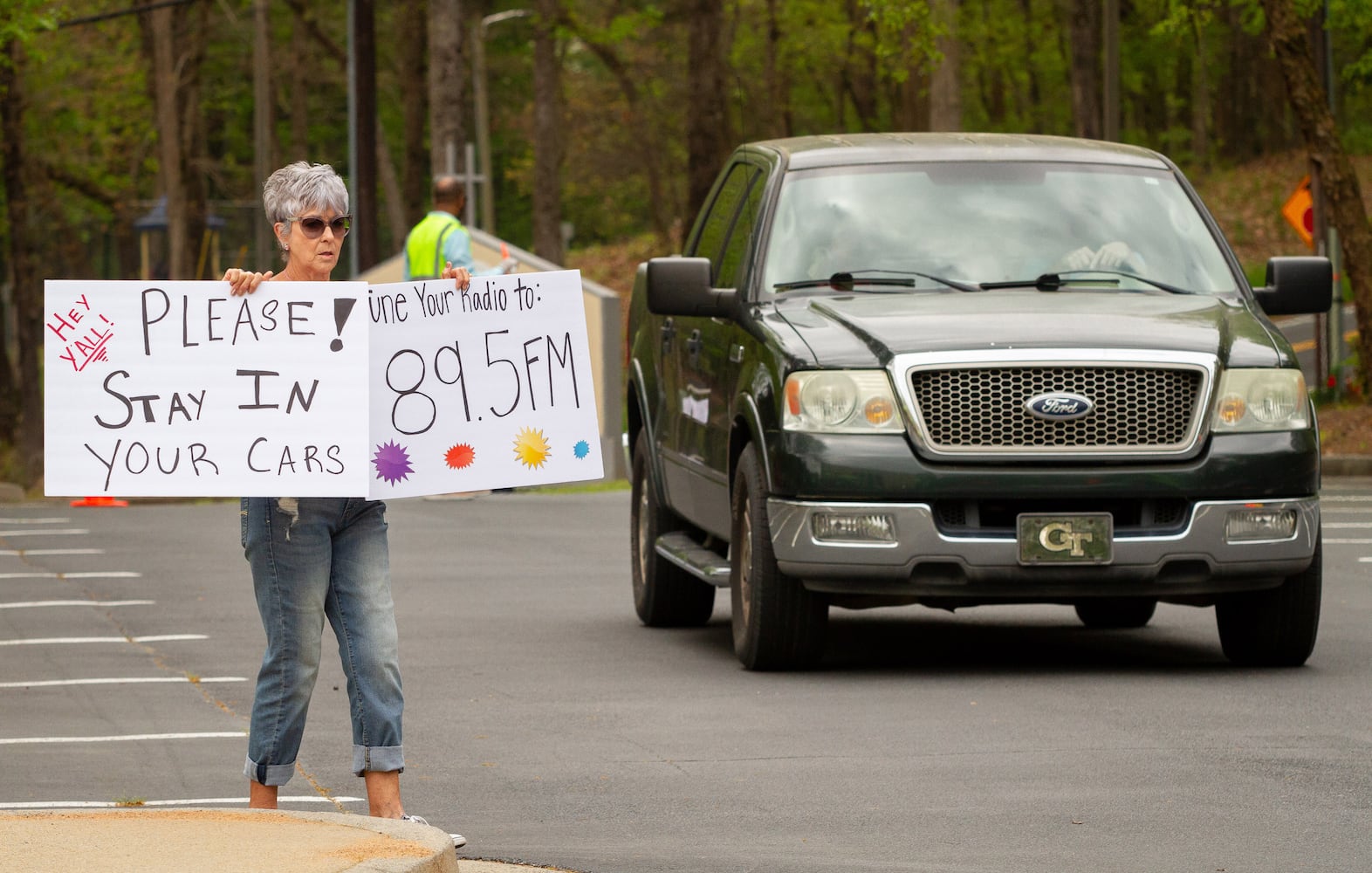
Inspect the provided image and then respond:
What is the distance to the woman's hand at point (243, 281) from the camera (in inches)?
249

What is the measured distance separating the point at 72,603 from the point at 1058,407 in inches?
224

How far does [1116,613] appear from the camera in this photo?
11445 millimetres

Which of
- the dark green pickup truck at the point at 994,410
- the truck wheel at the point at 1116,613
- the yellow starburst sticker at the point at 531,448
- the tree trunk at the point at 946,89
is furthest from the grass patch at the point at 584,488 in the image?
the yellow starburst sticker at the point at 531,448

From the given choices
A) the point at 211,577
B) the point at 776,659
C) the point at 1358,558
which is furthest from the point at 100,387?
the point at 1358,558

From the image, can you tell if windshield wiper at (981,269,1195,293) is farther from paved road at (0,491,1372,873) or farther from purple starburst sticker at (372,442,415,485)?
purple starburst sticker at (372,442,415,485)

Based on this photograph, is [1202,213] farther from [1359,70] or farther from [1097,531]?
[1359,70]

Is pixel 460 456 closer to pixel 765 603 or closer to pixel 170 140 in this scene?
pixel 765 603

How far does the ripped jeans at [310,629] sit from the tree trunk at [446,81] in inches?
915

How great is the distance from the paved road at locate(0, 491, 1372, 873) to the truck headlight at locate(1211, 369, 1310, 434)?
0.95 meters

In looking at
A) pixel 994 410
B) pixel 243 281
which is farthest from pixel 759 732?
pixel 243 281

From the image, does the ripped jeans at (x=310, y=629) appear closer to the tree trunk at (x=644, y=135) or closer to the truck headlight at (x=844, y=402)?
the truck headlight at (x=844, y=402)

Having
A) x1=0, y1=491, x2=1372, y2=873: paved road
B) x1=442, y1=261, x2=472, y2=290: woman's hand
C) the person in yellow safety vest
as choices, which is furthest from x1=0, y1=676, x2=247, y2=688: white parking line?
the person in yellow safety vest

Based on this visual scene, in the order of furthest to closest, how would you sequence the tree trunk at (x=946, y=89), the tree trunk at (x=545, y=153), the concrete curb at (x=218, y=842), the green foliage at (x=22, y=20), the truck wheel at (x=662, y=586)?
1. the tree trunk at (x=545, y=153)
2. the tree trunk at (x=946, y=89)
3. the green foliage at (x=22, y=20)
4. the truck wheel at (x=662, y=586)
5. the concrete curb at (x=218, y=842)

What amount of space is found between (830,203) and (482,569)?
4.44m
